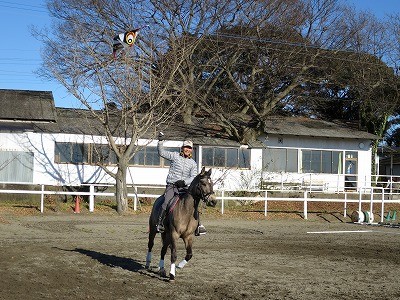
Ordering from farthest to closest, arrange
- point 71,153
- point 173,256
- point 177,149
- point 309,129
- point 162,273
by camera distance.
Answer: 1. point 309,129
2. point 177,149
3. point 71,153
4. point 162,273
5. point 173,256

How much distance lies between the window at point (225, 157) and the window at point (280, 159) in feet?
6.48

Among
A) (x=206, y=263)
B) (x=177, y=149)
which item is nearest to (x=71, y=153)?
(x=177, y=149)

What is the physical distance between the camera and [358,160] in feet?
145

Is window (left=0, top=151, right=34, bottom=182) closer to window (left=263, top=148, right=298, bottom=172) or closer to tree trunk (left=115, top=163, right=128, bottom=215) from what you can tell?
tree trunk (left=115, top=163, right=128, bottom=215)

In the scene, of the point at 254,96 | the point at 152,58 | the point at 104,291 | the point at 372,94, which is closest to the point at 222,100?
the point at 254,96

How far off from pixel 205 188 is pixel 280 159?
31.2 meters

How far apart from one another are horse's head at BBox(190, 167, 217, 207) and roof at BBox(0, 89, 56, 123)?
2346cm

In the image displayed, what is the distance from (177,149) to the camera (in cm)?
3716

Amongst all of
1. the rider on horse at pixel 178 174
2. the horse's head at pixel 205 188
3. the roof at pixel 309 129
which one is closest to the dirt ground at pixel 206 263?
the rider on horse at pixel 178 174

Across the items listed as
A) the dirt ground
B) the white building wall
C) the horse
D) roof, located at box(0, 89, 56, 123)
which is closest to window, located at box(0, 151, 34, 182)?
the white building wall

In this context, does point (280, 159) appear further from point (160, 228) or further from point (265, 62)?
point (160, 228)

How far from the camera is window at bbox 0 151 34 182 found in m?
33.4

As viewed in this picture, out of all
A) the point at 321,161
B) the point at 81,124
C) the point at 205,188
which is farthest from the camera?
the point at 321,161

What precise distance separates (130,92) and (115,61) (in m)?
1.65
